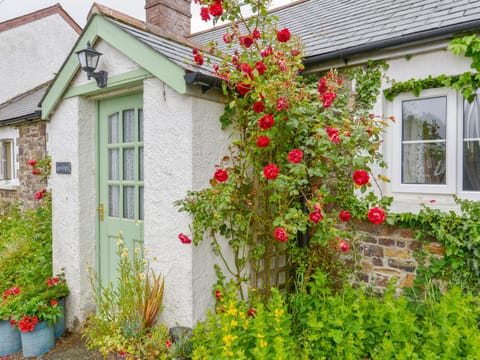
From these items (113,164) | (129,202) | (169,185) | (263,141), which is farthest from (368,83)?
(113,164)

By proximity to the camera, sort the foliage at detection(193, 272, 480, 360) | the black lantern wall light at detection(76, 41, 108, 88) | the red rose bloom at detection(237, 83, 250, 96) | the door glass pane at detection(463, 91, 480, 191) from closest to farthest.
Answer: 1. the foliage at detection(193, 272, 480, 360)
2. the red rose bloom at detection(237, 83, 250, 96)
3. the door glass pane at detection(463, 91, 480, 191)
4. the black lantern wall light at detection(76, 41, 108, 88)

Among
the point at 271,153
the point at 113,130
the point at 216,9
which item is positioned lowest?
the point at 271,153

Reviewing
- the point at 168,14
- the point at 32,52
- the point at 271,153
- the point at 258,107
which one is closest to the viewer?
the point at 258,107

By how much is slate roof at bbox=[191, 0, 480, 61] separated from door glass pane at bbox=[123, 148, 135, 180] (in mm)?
2749

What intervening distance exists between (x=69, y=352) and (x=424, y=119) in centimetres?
519

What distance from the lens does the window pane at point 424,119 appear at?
152 inches

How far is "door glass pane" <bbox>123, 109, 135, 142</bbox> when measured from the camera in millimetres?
4383

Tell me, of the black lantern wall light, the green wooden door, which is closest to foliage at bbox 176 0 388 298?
the green wooden door

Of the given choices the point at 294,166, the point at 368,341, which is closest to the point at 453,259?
the point at 368,341

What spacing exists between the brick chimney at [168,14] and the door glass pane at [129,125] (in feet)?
17.3

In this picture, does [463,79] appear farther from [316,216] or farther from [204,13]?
[204,13]

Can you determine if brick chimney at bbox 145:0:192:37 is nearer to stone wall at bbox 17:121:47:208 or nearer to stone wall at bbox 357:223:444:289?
stone wall at bbox 17:121:47:208

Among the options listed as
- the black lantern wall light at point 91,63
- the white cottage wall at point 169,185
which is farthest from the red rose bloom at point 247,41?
the black lantern wall light at point 91,63

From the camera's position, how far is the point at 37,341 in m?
4.12
